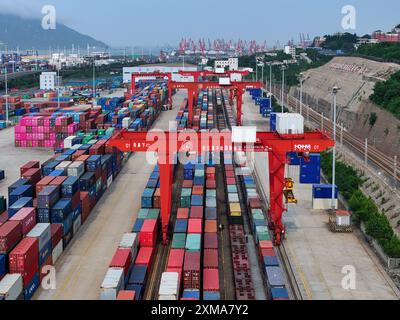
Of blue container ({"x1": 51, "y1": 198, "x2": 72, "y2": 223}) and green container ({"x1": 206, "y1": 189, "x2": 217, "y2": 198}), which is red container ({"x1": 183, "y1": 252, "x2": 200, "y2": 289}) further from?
green container ({"x1": 206, "y1": 189, "x2": 217, "y2": 198})

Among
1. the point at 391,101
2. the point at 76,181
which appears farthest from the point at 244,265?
the point at 391,101

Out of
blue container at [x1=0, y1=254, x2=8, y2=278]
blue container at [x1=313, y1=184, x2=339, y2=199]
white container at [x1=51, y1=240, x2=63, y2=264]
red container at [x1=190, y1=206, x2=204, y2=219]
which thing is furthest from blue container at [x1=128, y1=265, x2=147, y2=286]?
blue container at [x1=313, y1=184, x2=339, y2=199]

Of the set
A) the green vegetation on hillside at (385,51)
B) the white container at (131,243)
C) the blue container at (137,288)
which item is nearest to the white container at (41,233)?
the white container at (131,243)

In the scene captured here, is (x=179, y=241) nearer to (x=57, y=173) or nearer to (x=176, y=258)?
(x=176, y=258)

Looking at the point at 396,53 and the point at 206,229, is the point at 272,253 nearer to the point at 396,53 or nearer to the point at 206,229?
the point at 206,229

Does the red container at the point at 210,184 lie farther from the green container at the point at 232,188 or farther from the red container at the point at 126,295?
the red container at the point at 126,295

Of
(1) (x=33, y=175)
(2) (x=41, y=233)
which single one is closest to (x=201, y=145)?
(2) (x=41, y=233)
